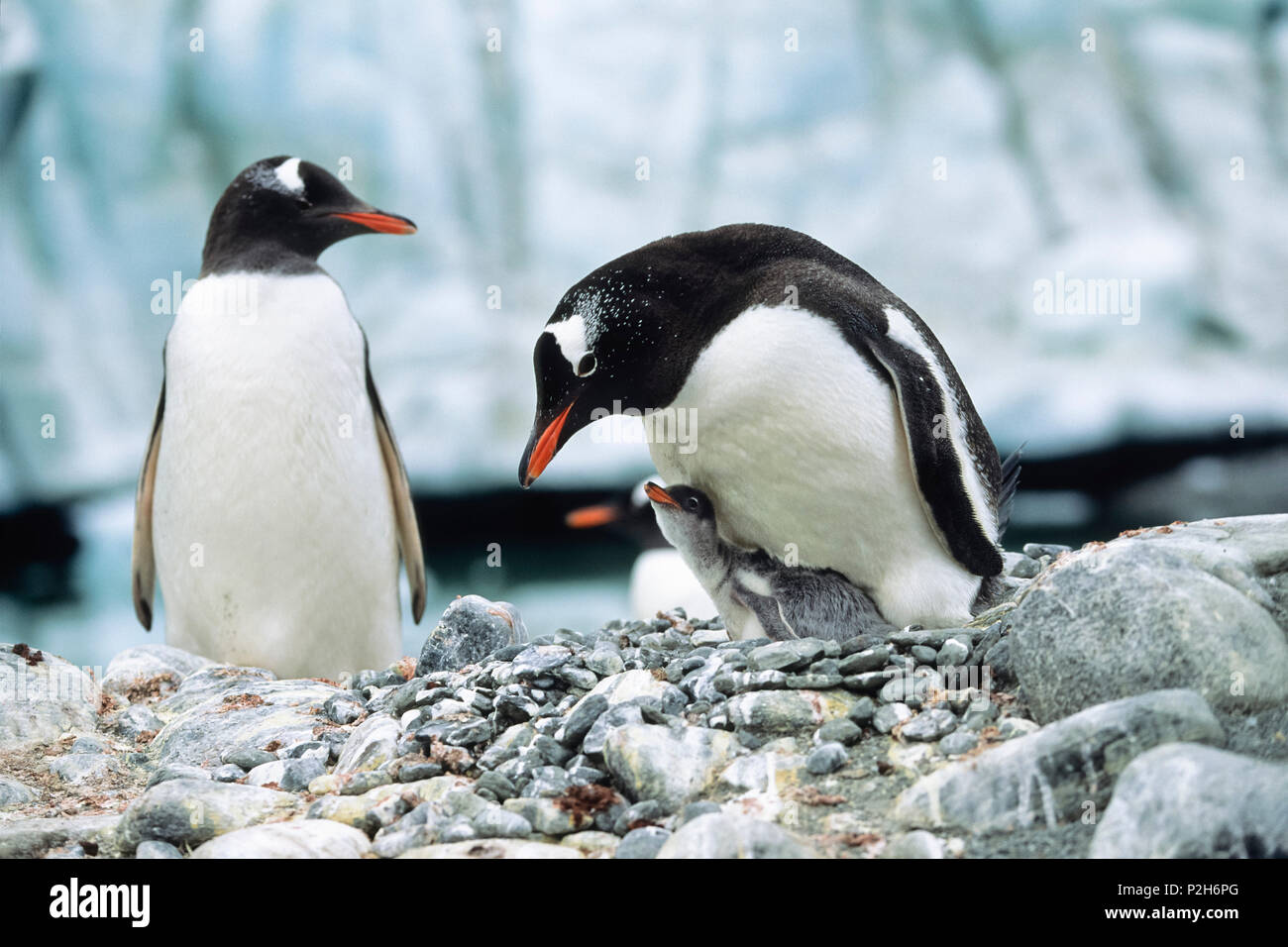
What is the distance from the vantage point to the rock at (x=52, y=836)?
1.63 metres

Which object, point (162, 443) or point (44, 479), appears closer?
point (162, 443)

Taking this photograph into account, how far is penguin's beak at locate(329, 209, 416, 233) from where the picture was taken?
3.52 metres

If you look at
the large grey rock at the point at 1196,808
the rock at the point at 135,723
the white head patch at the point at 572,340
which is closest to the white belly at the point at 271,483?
the rock at the point at 135,723

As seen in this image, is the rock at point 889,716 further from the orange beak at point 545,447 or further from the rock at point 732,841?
the orange beak at point 545,447

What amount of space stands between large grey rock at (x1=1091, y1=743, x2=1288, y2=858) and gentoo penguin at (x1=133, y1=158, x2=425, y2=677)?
2.64 m

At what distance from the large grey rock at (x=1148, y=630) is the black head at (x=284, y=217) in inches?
95.9

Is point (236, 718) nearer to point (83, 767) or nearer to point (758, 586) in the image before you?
point (83, 767)

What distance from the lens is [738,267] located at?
7.55ft

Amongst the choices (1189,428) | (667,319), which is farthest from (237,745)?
(1189,428)

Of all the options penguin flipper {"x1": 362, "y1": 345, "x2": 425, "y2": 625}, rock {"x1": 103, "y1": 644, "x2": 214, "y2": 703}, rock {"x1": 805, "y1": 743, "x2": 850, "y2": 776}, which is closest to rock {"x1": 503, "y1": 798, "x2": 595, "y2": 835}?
rock {"x1": 805, "y1": 743, "x2": 850, "y2": 776}

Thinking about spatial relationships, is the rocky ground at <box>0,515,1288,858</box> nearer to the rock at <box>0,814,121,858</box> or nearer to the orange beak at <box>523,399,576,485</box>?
the rock at <box>0,814,121,858</box>

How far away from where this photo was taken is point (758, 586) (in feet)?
7.63
